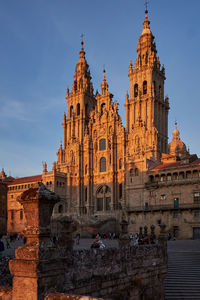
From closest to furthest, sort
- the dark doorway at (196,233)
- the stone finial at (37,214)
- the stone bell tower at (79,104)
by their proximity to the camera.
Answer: the stone finial at (37,214)
the dark doorway at (196,233)
the stone bell tower at (79,104)

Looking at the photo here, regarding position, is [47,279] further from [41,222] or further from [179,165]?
[179,165]

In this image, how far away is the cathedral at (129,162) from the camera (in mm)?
47656

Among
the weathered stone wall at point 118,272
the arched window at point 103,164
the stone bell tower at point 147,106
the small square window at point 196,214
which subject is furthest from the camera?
the arched window at point 103,164

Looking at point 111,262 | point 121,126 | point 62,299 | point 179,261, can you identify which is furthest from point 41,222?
point 121,126

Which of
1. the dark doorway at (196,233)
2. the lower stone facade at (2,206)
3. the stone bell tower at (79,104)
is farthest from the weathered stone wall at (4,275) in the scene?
the stone bell tower at (79,104)

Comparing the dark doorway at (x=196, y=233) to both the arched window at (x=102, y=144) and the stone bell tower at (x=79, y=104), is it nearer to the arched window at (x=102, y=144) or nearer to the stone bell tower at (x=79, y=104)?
the arched window at (x=102, y=144)

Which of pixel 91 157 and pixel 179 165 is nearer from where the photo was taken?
pixel 179 165

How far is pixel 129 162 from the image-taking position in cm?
5509

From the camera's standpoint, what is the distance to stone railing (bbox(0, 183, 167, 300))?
21.7ft

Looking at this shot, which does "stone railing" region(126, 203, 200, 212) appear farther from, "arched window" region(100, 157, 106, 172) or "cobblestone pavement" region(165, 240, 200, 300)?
"cobblestone pavement" region(165, 240, 200, 300)

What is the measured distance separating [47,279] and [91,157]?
59.5m

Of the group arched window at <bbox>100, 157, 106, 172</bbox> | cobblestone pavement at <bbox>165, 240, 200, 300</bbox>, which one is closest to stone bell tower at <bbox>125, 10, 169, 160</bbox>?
arched window at <bbox>100, 157, 106, 172</bbox>

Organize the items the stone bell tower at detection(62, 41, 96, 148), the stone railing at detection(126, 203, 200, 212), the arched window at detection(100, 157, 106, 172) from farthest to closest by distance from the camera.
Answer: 1. the stone bell tower at detection(62, 41, 96, 148)
2. the arched window at detection(100, 157, 106, 172)
3. the stone railing at detection(126, 203, 200, 212)

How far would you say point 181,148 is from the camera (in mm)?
63938
